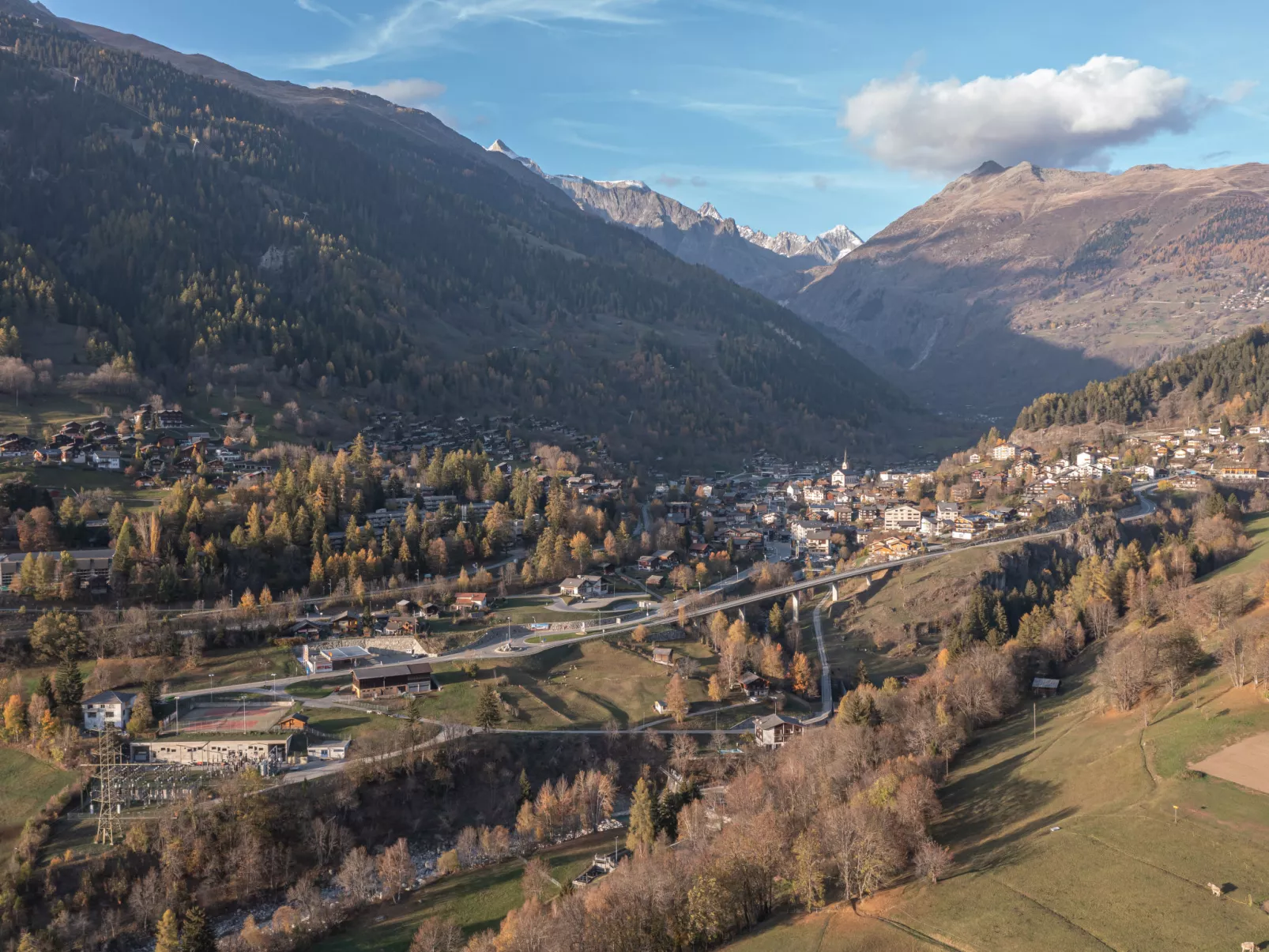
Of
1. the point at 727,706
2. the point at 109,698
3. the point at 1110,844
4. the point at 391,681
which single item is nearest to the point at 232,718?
the point at 109,698

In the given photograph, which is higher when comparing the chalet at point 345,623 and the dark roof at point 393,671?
the chalet at point 345,623

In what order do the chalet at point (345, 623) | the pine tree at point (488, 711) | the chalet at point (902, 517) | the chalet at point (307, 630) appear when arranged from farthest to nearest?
the chalet at point (902, 517), the chalet at point (345, 623), the chalet at point (307, 630), the pine tree at point (488, 711)

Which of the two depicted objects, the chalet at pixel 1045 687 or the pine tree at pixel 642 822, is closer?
the pine tree at pixel 642 822

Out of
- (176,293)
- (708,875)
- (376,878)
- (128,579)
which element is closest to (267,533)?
(128,579)

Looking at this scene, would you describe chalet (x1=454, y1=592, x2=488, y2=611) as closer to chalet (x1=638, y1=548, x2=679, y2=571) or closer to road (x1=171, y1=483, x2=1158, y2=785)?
road (x1=171, y1=483, x2=1158, y2=785)

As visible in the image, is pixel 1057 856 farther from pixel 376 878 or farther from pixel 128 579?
pixel 128 579

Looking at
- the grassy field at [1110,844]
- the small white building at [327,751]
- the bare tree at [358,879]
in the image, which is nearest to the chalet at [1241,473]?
the grassy field at [1110,844]

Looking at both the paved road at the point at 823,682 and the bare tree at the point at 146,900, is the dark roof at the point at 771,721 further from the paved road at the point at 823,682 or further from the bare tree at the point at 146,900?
the bare tree at the point at 146,900
